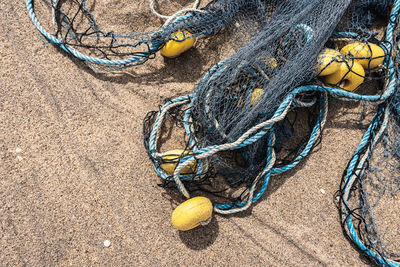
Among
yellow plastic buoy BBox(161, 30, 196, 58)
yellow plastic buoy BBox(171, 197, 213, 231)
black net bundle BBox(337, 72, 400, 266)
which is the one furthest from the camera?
yellow plastic buoy BBox(161, 30, 196, 58)

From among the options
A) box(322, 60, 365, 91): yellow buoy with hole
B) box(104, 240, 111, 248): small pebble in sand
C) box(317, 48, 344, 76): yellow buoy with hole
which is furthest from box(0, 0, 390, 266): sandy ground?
box(317, 48, 344, 76): yellow buoy with hole

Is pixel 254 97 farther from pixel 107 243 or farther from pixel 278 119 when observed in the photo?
pixel 107 243

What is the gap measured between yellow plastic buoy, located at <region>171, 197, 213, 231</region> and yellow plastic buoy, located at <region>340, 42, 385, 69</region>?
1.60 metres

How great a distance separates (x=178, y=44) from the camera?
234 cm

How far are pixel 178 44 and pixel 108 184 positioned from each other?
1.16m

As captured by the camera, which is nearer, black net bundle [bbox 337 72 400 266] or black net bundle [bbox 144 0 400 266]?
black net bundle [bbox 144 0 400 266]

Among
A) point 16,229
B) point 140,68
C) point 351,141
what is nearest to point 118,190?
point 16,229

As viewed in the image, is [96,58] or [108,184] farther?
[96,58]

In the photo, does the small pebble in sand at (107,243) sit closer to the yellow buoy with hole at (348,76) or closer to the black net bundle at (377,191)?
the black net bundle at (377,191)

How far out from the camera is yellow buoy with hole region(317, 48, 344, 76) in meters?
2.21

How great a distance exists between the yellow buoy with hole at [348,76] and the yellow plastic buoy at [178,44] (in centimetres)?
108

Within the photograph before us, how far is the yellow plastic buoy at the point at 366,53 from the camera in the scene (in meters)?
2.38

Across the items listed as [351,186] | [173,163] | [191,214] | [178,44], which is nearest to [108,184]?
[173,163]

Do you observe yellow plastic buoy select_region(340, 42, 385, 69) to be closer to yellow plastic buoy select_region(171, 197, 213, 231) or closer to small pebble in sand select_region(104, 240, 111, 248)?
yellow plastic buoy select_region(171, 197, 213, 231)
